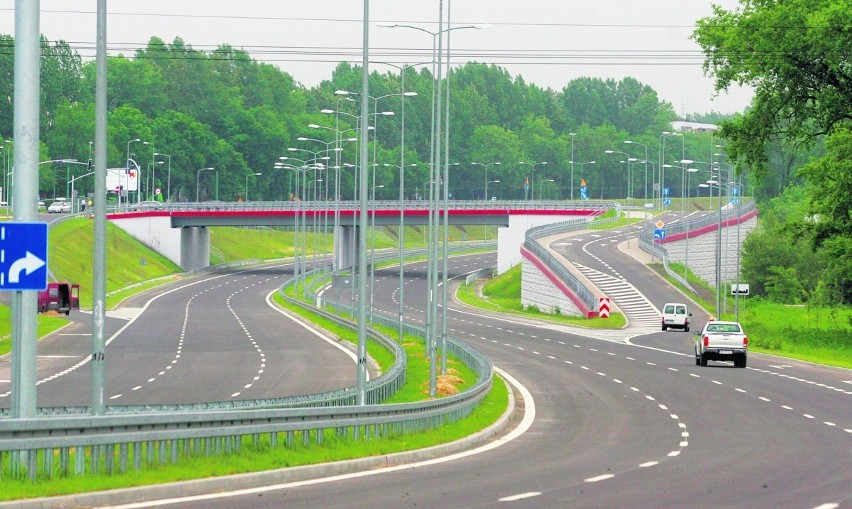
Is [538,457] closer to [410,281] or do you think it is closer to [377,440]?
[377,440]

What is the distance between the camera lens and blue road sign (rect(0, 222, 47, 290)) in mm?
15484

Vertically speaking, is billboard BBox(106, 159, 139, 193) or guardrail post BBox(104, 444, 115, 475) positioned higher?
billboard BBox(106, 159, 139, 193)

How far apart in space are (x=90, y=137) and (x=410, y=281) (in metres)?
64.3

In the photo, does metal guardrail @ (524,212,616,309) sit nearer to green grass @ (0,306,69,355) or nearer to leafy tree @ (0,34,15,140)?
green grass @ (0,306,69,355)

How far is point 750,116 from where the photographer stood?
64.9m

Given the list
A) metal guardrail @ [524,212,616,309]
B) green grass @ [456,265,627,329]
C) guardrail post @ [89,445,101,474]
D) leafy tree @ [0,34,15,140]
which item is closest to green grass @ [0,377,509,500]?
guardrail post @ [89,445,101,474]

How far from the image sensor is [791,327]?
235ft

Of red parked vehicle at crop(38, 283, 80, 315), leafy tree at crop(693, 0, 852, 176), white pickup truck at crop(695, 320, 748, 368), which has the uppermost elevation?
leafy tree at crop(693, 0, 852, 176)

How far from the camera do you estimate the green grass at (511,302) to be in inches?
3231

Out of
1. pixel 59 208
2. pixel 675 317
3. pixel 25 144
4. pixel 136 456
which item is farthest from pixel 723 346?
pixel 59 208

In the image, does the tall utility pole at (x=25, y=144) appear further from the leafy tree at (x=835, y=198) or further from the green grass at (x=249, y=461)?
the leafy tree at (x=835, y=198)

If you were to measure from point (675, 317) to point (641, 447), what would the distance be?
5321cm

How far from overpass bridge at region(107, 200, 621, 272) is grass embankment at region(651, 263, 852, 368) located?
35.9m

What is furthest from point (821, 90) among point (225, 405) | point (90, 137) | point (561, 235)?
point (90, 137)
